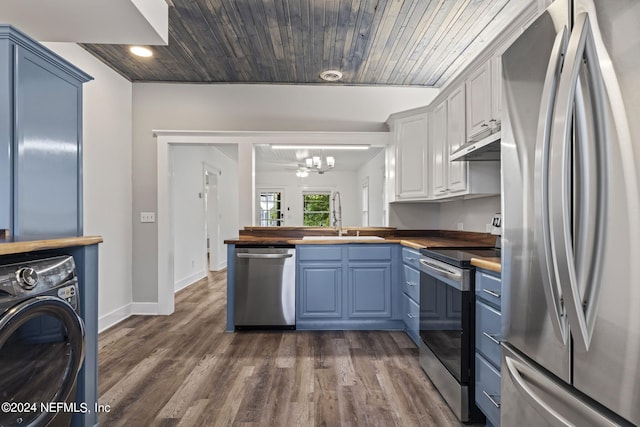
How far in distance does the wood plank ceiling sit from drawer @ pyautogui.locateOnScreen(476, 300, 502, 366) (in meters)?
2.08

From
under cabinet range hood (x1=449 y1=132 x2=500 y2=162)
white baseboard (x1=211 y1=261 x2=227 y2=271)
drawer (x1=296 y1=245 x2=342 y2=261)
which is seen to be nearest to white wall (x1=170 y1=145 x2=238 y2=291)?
white baseboard (x1=211 y1=261 x2=227 y2=271)

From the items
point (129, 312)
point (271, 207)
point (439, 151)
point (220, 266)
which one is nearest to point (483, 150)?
point (439, 151)

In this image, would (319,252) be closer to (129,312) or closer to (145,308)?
(145,308)

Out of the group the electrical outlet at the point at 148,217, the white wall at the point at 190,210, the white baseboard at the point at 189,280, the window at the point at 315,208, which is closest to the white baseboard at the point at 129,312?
the white wall at the point at 190,210

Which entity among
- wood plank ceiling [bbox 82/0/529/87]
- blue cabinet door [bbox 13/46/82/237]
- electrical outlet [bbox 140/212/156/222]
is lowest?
electrical outlet [bbox 140/212/156/222]

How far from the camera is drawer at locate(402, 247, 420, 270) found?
2749 mm

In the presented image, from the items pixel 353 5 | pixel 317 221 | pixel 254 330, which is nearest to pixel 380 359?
pixel 254 330

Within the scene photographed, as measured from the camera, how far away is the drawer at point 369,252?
10.5ft

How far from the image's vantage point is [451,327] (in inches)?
74.4

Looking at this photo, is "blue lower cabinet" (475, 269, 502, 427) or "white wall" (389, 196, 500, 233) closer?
"blue lower cabinet" (475, 269, 502, 427)

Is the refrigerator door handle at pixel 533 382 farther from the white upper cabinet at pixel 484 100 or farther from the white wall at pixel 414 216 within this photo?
the white wall at pixel 414 216

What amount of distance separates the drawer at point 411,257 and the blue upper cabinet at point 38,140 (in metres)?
2.39

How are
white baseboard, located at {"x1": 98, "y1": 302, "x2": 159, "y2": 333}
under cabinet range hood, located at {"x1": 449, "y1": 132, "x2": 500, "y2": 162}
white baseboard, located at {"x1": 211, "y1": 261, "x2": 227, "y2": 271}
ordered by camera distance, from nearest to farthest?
under cabinet range hood, located at {"x1": 449, "y1": 132, "x2": 500, "y2": 162}
white baseboard, located at {"x1": 98, "y1": 302, "x2": 159, "y2": 333}
white baseboard, located at {"x1": 211, "y1": 261, "x2": 227, "y2": 271}

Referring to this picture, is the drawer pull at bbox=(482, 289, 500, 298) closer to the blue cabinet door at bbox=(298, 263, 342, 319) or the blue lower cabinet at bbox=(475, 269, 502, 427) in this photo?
the blue lower cabinet at bbox=(475, 269, 502, 427)
